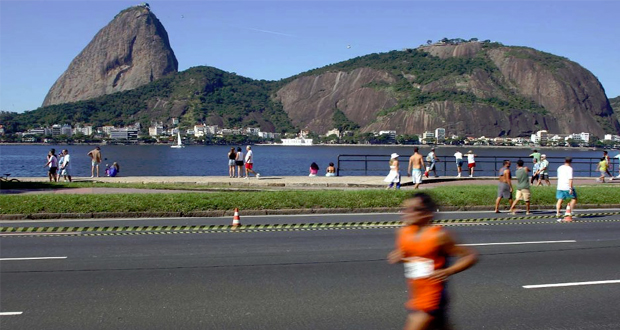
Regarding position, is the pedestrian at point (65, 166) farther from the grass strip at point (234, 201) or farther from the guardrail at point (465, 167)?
the guardrail at point (465, 167)

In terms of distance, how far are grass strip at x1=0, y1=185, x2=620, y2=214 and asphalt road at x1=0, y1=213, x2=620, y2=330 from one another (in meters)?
3.58

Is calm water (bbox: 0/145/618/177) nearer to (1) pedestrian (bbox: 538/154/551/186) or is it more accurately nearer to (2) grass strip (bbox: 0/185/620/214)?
(1) pedestrian (bbox: 538/154/551/186)

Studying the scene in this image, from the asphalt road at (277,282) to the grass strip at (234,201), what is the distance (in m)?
3.58

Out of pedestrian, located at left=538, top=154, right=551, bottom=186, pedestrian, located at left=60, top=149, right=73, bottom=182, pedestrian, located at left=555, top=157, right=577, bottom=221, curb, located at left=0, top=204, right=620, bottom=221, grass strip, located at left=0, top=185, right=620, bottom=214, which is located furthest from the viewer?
pedestrian, located at left=60, top=149, right=73, bottom=182

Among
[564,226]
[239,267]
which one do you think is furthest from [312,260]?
[564,226]

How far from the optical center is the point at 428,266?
17.3ft

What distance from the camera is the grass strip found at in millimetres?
17141

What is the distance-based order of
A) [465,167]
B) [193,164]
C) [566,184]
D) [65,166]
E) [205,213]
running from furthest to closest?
[193,164] < [465,167] < [65,166] < [205,213] < [566,184]

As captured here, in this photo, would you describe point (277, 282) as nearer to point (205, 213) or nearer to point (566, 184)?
point (205, 213)

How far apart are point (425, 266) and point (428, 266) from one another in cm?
2

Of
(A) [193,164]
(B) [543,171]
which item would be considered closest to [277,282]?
(B) [543,171]

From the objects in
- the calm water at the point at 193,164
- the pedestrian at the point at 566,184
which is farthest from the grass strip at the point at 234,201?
the calm water at the point at 193,164

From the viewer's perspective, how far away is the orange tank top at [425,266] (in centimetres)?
527

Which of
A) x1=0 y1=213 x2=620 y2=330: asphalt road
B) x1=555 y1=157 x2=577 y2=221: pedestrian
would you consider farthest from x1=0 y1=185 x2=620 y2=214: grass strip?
x1=0 y1=213 x2=620 y2=330: asphalt road
